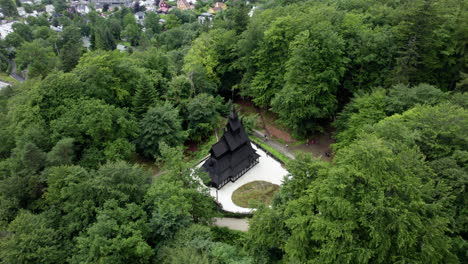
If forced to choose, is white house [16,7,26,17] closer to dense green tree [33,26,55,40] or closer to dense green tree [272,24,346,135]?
dense green tree [33,26,55,40]

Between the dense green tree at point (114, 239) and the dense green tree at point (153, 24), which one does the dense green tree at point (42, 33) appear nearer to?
the dense green tree at point (153, 24)

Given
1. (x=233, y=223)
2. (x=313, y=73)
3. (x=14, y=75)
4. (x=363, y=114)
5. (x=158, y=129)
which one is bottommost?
(x=14, y=75)

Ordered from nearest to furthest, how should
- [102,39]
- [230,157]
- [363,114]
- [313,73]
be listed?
[363,114]
[230,157]
[313,73]
[102,39]

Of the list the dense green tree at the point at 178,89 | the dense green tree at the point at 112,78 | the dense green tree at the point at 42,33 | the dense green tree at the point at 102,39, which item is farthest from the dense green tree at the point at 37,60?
the dense green tree at the point at 42,33

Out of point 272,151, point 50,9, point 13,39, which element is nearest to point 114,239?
point 272,151

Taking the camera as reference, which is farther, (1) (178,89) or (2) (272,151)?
(1) (178,89)

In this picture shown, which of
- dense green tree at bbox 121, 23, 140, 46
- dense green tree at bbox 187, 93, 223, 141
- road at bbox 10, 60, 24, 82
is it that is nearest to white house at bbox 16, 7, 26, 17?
dense green tree at bbox 121, 23, 140, 46

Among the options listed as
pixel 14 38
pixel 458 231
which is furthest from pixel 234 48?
pixel 14 38

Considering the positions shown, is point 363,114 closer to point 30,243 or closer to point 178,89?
point 178,89

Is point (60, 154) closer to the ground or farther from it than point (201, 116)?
farther from it
